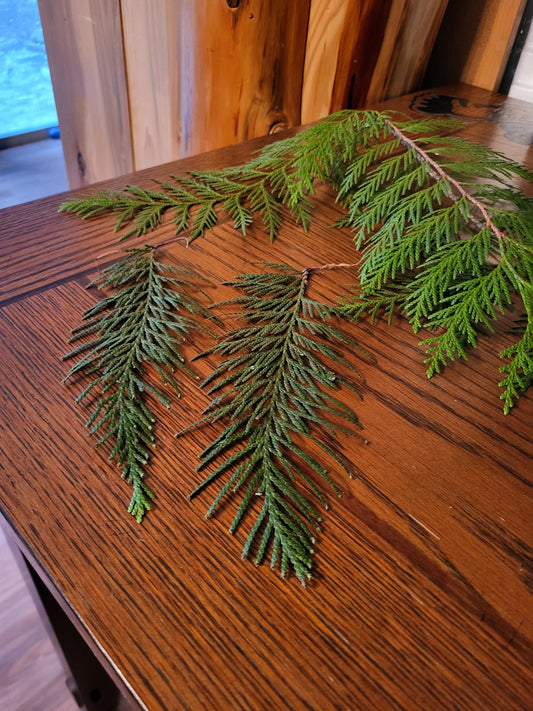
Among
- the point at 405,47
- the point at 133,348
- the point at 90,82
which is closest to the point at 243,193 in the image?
the point at 133,348

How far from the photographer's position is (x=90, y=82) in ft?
4.69

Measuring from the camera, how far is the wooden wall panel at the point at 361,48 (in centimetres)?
105

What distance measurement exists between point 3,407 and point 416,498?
0.37 meters

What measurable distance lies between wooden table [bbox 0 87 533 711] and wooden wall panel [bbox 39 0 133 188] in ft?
3.36

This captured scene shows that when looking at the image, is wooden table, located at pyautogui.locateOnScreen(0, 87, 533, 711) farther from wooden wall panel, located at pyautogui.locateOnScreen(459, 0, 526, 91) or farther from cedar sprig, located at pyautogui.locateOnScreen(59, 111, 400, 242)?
wooden wall panel, located at pyautogui.locateOnScreen(459, 0, 526, 91)

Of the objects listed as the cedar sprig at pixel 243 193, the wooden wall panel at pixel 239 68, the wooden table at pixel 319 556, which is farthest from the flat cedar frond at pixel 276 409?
the wooden wall panel at pixel 239 68

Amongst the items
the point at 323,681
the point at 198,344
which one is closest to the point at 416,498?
the point at 323,681

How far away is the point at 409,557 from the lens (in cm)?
40

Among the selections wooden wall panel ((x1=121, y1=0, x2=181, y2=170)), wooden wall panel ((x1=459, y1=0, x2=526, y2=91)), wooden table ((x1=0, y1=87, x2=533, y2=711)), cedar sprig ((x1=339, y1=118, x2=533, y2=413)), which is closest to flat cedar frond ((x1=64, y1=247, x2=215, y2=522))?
wooden table ((x1=0, y1=87, x2=533, y2=711))

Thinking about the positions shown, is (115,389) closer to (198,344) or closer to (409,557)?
(198,344)

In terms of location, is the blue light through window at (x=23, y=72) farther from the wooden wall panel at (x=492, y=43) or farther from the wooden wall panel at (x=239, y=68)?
the wooden wall panel at (x=492, y=43)

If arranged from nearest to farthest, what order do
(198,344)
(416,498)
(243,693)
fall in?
(243,693)
(416,498)
(198,344)

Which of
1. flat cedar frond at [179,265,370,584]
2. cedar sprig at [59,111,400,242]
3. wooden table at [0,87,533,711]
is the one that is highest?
cedar sprig at [59,111,400,242]

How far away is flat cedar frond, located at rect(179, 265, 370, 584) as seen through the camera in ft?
1.32
